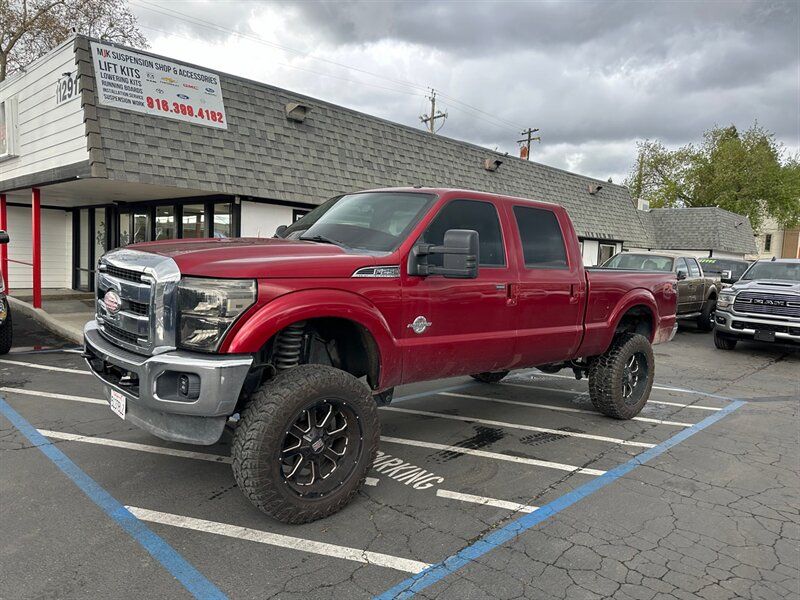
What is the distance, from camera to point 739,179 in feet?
133

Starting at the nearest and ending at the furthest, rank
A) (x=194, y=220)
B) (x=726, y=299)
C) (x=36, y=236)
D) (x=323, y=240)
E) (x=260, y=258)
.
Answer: (x=260, y=258) < (x=323, y=240) < (x=726, y=299) < (x=36, y=236) < (x=194, y=220)

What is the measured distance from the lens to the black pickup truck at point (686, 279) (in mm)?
12750

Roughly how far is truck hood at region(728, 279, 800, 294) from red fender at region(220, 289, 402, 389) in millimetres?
9029

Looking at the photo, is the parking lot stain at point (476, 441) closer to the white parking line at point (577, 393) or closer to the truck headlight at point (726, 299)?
the white parking line at point (577, 393)

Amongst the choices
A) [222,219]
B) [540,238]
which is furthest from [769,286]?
[222,219]

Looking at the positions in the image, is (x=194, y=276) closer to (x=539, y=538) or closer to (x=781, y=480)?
(x=539, y=538)

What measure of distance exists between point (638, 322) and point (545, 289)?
86.4 inches

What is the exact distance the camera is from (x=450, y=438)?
511 cm

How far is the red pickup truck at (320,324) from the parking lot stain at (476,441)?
2.47 ft

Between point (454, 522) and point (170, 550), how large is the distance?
1.68 metres

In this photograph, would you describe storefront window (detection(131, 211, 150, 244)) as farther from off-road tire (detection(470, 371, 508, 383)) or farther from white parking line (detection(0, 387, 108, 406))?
off-road tire (detection(470, 371, 508, 383))

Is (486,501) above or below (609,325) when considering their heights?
below

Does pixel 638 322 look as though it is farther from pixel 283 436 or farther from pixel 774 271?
pixel 774 271

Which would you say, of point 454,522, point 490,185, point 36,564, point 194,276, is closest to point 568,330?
point 454,522
